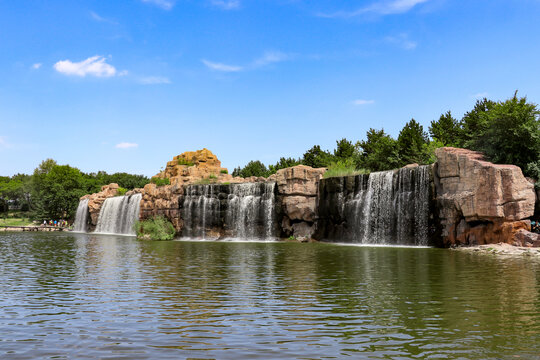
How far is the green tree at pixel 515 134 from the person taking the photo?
1420 inches

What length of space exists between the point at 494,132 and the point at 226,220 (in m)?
28.0

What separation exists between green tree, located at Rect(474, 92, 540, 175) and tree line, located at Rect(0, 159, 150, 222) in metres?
68.8

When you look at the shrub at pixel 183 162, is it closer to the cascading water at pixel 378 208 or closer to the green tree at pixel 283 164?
the green tree at pixel 283 164

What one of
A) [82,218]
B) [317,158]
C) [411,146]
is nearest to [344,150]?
[317,158]

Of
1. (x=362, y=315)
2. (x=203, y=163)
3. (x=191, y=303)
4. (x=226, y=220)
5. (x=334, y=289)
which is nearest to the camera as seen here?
(x=362, y=315)

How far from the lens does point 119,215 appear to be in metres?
69.4

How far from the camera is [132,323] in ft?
33.9

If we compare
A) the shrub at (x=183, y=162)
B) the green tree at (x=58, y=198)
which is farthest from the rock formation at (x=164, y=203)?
the green tree at (x=58, y=198)

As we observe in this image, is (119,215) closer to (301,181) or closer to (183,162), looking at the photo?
(183,162)

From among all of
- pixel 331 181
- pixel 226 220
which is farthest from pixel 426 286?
pixel 226 220

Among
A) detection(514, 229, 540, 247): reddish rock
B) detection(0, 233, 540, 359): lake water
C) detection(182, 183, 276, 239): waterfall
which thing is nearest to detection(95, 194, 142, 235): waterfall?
detection(182, 183, 276, 239): waterfall

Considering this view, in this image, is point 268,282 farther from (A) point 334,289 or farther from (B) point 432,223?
(B) point 432,223

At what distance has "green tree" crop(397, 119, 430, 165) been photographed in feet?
194

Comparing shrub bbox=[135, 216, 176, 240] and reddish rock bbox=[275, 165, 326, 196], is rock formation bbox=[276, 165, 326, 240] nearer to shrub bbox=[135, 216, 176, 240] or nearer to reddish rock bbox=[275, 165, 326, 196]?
reddish rock bbox=[275, 165, 326, 196]
